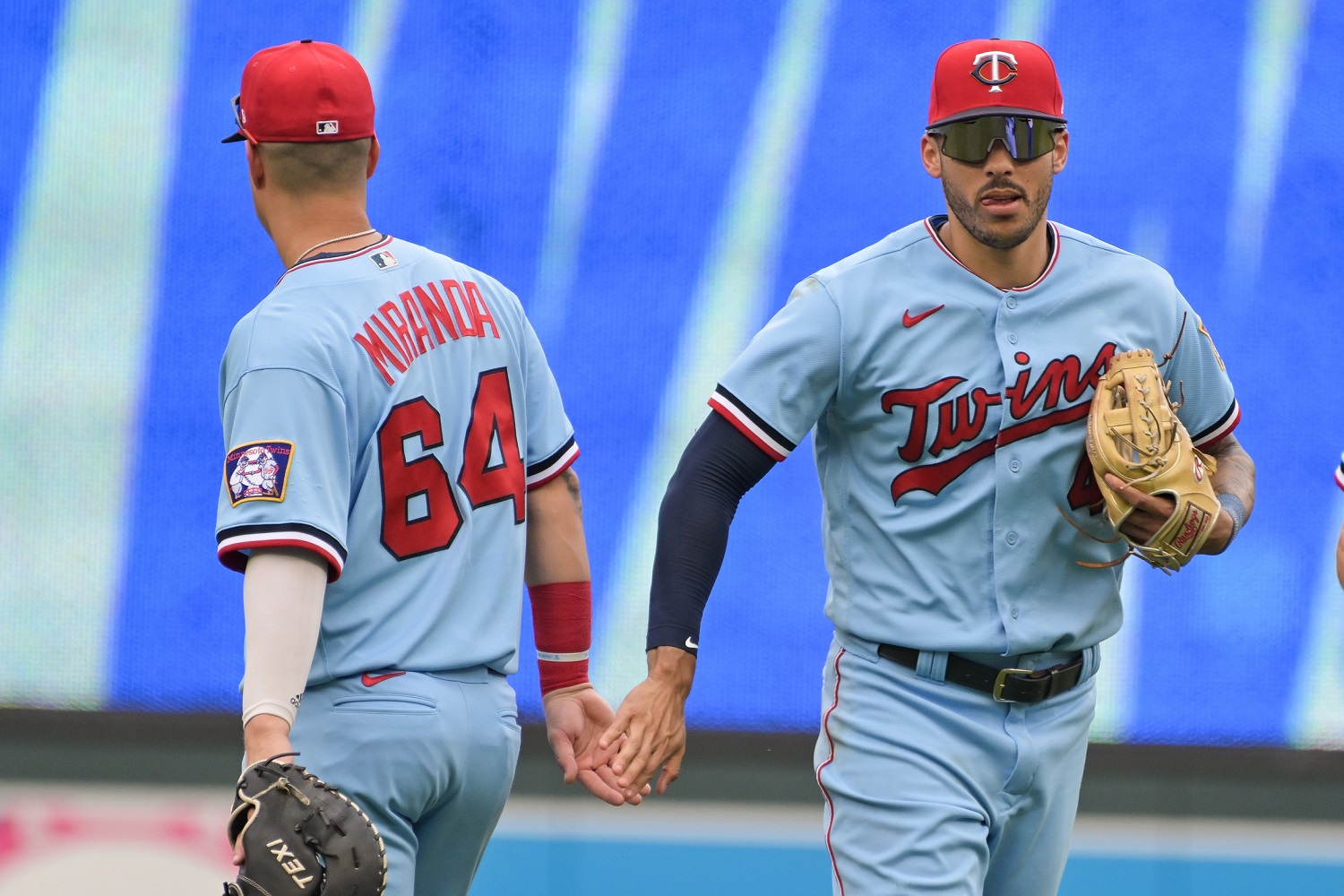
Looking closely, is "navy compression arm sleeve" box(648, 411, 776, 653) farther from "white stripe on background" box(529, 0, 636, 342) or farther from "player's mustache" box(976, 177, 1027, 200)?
"white stripe on background" box(529, 0, 636, 342)

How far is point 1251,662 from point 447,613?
277 centimetres

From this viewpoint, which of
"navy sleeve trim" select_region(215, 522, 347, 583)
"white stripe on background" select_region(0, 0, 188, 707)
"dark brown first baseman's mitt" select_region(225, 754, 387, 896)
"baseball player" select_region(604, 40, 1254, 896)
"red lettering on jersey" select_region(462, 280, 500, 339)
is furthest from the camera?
"white stripe on background" select_region(0, 0, 188, 707)

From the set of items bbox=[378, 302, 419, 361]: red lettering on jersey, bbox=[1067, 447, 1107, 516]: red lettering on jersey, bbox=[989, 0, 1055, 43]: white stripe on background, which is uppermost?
bbox=[989, 0, 1055, 43]: white stripe on background

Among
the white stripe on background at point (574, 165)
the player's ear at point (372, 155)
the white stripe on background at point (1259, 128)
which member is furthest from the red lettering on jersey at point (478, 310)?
the white stripe on background at point (1259, 128)

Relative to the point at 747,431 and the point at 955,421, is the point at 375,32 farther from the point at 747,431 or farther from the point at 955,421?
the point at 955,421

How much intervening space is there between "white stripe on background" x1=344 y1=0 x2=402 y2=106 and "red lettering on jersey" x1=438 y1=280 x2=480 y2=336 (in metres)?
2.07

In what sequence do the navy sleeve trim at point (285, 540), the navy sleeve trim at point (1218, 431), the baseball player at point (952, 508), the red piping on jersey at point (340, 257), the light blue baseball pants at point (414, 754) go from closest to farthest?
1. the navy sleeve trim at point (285, 540)
2. the light blue baseball pants at point (414, 754)
3. the red piping on jersey at point (340, 257)
4. the baseball player at point (952, 508)
5. the navy sleeve trim at point (1218, 431)

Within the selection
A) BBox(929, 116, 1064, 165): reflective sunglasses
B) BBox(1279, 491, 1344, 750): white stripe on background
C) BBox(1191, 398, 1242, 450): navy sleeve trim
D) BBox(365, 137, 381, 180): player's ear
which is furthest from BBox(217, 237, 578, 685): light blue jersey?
BBox(1279, 491, 1344, 750): white stripe on background

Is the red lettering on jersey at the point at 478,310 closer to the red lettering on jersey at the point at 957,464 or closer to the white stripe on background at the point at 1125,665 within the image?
the red lettering on jersey at the point at 957,464

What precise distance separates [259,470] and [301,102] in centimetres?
58

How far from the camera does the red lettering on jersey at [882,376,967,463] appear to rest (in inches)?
104

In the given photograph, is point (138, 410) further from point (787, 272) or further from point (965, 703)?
point (965, 703)

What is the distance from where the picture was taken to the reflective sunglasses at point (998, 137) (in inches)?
104

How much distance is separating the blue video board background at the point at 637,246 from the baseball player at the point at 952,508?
5.54 ft
